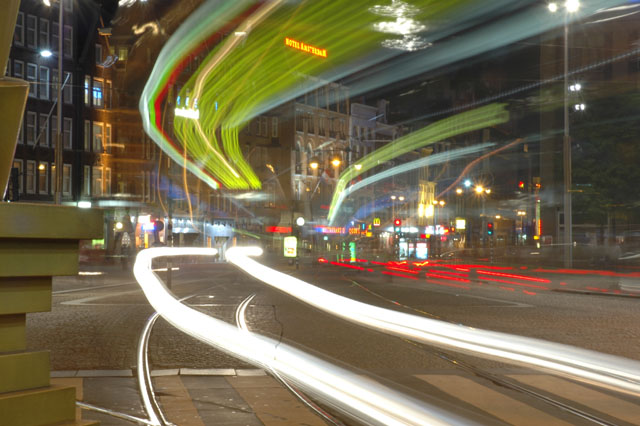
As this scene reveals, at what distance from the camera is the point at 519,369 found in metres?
11.3

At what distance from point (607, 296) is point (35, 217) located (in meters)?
27.5

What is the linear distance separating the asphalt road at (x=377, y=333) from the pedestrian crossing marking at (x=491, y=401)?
0.02 m

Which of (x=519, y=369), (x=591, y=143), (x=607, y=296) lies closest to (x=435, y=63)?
(x=591, y=143)

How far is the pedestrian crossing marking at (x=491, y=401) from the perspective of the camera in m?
7.88

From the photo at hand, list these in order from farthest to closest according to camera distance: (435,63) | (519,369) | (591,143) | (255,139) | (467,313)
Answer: (435,63), (255,139), (591,143), (467,313), (519,369)

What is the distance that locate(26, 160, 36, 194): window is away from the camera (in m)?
59.5

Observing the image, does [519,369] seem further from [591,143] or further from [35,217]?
[591,143]

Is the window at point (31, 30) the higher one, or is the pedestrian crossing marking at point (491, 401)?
the window at point (31, 30)

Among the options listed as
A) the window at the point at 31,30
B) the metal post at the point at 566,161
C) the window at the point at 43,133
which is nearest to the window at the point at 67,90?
the window at the point at 43,133

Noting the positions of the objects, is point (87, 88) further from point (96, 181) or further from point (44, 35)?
point (96, 181)

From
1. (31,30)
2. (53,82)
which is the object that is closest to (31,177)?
(53,82)

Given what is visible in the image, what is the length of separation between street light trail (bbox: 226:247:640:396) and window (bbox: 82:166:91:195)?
158ft

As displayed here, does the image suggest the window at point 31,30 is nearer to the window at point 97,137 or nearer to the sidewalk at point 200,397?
the window at point 97,137

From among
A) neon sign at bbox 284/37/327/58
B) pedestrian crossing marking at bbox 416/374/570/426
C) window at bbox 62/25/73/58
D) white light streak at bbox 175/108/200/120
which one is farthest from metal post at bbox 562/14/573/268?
neon sign at bbox 284/37/327/58
